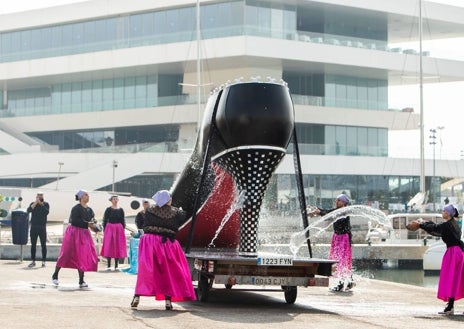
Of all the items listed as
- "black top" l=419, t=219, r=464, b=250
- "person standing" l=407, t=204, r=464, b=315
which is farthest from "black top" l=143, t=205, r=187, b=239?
"black top" l=419, t=219, r=464, b=250

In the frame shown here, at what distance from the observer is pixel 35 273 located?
19.4 meters

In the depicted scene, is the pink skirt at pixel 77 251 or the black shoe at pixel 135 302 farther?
the pink skirt at pixel 77 251

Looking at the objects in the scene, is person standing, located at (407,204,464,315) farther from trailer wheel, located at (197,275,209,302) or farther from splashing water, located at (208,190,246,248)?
trailer wheel, located at (197,275,209,302)

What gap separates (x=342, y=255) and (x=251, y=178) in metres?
3.97

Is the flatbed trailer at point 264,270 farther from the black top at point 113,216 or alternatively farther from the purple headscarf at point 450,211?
the black top at point 113,216

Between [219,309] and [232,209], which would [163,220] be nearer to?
[219,309]

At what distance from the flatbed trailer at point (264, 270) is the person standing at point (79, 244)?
10.4 ft

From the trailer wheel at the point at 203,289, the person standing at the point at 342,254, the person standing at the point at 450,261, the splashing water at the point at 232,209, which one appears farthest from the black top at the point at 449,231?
the person standing at the point at 342,254

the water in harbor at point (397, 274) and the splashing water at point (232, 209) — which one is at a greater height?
the splashing water at point (232, 209)

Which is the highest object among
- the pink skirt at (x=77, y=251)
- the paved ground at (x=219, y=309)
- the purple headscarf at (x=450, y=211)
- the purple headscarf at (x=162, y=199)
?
the purple headscarf at (x=162, y=199)

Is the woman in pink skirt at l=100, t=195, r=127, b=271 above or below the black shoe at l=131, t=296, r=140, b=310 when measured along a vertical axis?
above

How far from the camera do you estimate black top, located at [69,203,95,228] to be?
51.6 feet

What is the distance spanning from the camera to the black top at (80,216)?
1572 centimetres

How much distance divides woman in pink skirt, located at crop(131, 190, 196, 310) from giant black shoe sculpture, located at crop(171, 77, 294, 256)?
149 centimetres
